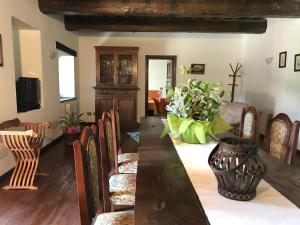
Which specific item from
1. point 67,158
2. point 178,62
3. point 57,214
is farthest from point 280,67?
point 57,214

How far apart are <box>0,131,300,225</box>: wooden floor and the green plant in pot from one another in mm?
1268

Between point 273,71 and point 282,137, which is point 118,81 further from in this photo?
point 282,137

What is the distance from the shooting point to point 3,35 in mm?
2893

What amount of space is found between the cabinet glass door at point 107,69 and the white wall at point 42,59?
868 millimetres

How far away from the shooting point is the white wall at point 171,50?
21.4ft

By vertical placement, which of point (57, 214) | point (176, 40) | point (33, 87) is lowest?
point (57, 214)

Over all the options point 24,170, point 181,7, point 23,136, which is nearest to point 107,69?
point 181,7

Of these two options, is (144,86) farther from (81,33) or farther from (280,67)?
(280,67)

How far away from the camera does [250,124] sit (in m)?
2.52

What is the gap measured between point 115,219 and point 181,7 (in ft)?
11.4

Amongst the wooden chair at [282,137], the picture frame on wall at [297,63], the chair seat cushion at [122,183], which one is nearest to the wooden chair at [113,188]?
the chair seat cushion at [122,183]

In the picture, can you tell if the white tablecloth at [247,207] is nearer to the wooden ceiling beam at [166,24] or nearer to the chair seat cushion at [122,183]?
the chair seat cushion at [122,183]

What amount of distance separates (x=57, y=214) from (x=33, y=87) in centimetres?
214

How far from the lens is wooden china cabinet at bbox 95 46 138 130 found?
6.21 meters
